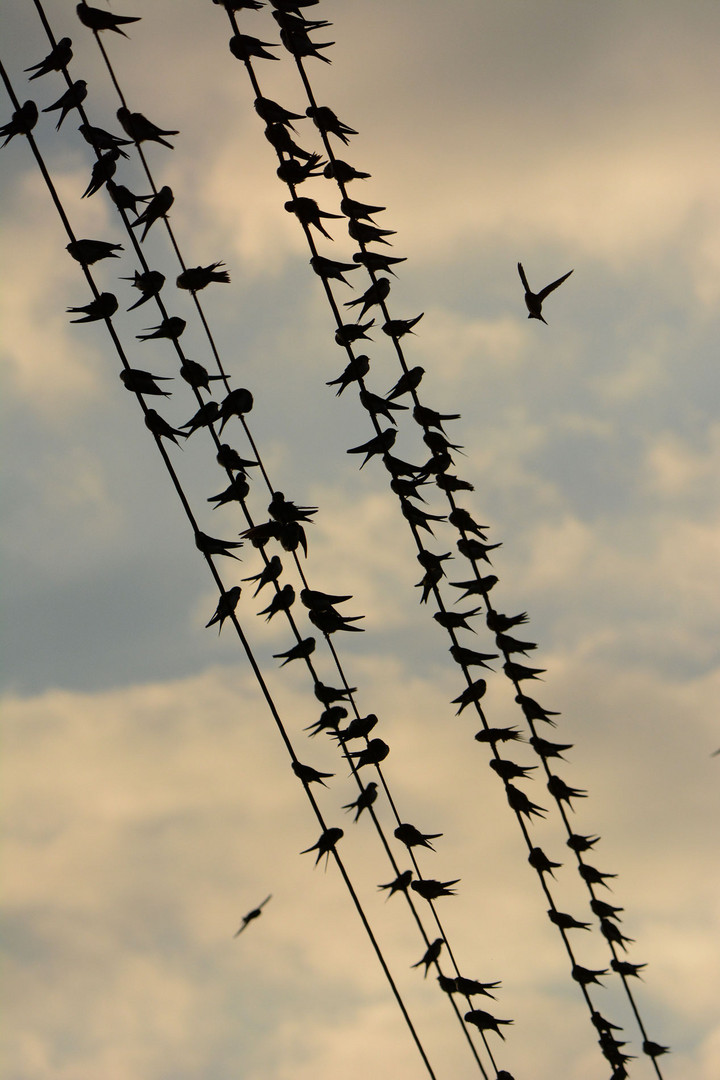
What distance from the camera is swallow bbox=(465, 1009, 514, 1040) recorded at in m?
5.72

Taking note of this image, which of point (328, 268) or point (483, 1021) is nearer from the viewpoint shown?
point (328, 268)

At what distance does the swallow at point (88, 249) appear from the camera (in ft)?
14.0

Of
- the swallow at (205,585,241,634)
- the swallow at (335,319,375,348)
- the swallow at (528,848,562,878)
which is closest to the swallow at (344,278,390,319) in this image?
the swallow at (335,319,375,348)

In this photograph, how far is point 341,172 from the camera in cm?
472

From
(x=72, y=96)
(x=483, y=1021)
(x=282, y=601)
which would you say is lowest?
(x=483, y=1021)

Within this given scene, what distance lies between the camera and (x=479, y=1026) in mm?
5754

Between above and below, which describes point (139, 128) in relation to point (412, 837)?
above

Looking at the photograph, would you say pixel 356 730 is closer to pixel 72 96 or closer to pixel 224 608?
pixel 224 608

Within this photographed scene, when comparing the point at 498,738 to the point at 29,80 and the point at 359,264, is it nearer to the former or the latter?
the point at 359,264

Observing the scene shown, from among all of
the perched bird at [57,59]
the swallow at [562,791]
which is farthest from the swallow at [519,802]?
the perched bird at [57,59]

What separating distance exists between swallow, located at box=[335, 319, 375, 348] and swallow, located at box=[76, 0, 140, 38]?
177 cm

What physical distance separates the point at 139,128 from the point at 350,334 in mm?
1475

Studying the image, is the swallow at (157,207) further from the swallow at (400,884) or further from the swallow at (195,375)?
the swallow at (400,884)

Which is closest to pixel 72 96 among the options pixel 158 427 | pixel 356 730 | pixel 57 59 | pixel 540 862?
pixel 57 59
